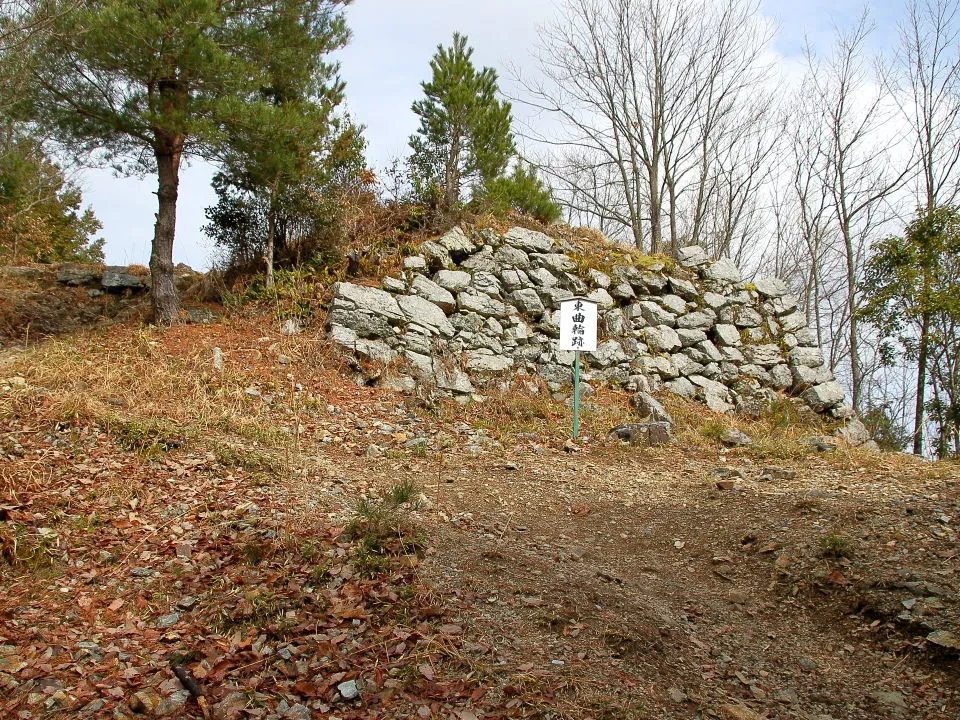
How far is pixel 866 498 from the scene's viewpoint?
203 inches

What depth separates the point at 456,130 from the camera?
10.5 m

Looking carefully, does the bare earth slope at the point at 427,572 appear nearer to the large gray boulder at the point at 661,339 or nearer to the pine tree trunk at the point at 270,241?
the pine tree trunk at the point at 270,241

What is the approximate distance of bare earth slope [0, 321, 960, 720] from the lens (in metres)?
2.82

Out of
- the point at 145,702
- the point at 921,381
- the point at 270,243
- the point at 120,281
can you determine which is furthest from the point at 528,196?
the point at 145,702

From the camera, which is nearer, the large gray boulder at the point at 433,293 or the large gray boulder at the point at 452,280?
the large gray boulder at the point at 433,293

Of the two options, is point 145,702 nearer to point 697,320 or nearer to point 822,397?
point 697,320

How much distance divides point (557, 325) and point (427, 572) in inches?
254

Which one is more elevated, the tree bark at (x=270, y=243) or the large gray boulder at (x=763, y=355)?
the tree bark at (x=270, y=243)

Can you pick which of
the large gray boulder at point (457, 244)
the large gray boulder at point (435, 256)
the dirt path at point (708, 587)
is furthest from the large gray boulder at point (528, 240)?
the dirt path at point (708, 587)

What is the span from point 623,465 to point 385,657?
13.8 ft

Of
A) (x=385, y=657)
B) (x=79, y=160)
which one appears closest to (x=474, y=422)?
(x=385, y=657)

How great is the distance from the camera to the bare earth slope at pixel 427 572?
9.26ft

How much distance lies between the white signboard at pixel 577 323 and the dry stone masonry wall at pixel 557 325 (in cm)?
139

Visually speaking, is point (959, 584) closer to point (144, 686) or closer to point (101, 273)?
point (144, 686)
